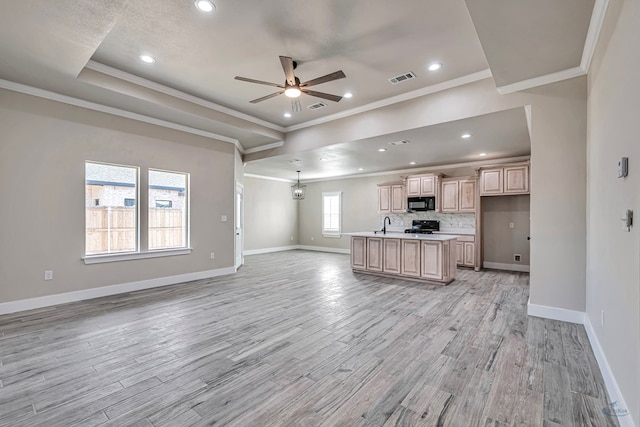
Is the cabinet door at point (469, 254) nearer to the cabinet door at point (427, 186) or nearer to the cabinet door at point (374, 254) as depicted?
the cabinet door at point (427, 186)

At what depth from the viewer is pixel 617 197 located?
Answer: 2035mm

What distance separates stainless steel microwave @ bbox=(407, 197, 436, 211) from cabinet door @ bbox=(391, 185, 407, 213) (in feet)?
0.59

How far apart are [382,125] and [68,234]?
5.05 metres

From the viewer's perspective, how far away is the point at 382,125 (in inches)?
192

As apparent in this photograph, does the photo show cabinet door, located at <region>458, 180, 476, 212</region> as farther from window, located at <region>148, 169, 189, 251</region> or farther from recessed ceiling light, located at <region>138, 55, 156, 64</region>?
recessed ceiling light, located at <region>138, 55, 156, 64</region>

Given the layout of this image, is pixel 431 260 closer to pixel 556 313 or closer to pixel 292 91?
pixel 556 313

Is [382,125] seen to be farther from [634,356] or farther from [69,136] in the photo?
[69,136]

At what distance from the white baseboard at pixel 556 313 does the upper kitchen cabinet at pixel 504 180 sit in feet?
11.5

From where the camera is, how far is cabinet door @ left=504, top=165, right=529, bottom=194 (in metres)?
6.22

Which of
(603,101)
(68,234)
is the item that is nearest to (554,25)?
(603,101)

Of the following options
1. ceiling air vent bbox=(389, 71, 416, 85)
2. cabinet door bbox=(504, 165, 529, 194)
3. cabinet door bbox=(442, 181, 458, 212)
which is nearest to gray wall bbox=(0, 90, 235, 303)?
ceiling air vent bbox=(389, 71, 416, 85)

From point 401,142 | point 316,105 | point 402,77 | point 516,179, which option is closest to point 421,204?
point 516,179

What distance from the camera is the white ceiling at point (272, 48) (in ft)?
8.46

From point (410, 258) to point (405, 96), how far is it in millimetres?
2958
